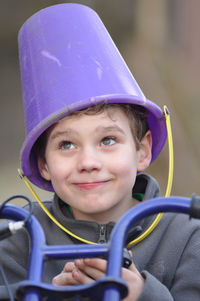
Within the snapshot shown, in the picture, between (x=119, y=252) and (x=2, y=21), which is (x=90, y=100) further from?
(x=2, y=21)

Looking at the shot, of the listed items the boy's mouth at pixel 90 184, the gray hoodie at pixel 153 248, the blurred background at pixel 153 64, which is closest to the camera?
the gray hoodie at pixel 153 248

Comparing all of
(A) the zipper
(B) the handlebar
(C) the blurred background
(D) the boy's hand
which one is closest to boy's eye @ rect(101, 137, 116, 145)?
(A) the zipper

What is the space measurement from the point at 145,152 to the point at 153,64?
3380 millimetres

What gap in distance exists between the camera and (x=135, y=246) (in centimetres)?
178

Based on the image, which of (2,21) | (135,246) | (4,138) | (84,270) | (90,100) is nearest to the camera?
(84,270)

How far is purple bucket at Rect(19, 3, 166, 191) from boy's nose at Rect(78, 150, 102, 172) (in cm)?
11

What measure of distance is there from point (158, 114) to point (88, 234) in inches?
14.9

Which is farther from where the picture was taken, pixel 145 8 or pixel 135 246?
pixel 145 8

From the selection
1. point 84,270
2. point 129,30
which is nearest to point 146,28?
point 129,30

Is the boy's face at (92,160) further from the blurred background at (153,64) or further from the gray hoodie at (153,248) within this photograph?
the blurred background at (153,64)

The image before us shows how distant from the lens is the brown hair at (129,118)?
1.73 meters

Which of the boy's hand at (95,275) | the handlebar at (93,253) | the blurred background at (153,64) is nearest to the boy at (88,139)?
the boy's hand at (95,275)

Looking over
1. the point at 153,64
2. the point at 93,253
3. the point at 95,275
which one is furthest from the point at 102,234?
the point at 153,64

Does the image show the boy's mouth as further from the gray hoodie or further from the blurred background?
the blurred background
